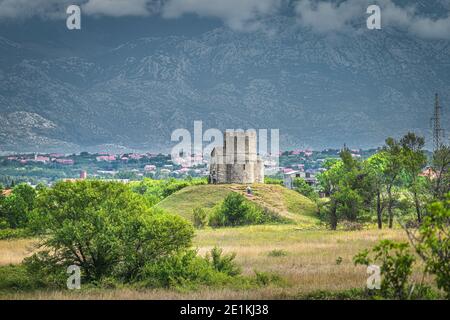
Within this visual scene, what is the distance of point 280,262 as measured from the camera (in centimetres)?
3438

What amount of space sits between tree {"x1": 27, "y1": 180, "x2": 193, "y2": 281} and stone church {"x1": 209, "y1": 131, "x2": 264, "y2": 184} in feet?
226

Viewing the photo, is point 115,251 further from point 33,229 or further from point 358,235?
point 358,235

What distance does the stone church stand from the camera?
98.2m

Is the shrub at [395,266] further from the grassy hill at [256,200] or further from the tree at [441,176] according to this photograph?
the grassy hill at [256,200]

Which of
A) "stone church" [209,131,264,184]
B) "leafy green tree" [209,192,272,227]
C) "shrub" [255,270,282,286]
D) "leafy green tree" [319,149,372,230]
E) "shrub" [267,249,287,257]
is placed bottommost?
"shrub" [267,249,287,257]

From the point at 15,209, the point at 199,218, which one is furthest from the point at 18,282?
the point at 15,209

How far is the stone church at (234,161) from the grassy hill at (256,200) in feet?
13.8

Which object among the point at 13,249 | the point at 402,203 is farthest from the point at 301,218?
the point at 13,249

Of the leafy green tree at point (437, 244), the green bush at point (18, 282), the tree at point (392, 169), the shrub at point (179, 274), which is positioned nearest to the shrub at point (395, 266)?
the leafy green tree at point (437, 244)

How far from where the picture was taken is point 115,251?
27.1 metres

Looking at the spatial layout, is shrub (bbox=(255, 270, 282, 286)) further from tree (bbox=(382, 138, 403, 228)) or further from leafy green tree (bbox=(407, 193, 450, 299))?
tree (bbox=(382, 138, 403, 228))

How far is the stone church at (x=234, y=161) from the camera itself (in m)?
98.2

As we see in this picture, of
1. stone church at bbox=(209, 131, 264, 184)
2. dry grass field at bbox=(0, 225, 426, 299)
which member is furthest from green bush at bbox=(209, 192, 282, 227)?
stone church at bbox=(209, 131, 264, 184)

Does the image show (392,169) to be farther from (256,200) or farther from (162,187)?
(162,187)
